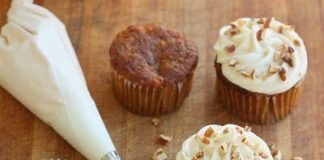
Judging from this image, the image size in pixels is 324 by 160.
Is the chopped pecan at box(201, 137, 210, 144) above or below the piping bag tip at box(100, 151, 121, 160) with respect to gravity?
above

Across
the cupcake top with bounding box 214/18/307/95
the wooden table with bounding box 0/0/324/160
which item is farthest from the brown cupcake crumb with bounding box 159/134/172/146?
the cupcake top with bounding box 214/18/307/95

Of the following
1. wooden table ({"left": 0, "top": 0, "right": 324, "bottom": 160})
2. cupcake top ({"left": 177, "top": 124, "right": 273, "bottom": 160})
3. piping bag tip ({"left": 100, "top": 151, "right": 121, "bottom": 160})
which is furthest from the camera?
wooden table ({"left": 0, "top": 0, "right": 324, "bottom": 160})

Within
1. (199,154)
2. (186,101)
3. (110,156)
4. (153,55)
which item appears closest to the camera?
(199,154)

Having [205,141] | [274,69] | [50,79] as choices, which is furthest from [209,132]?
[50,79]

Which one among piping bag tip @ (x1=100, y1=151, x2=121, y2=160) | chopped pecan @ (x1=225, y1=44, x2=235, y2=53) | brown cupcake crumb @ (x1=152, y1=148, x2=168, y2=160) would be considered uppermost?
chopped pecan @ (x1=225, y1=44, x2=235, y2=53)

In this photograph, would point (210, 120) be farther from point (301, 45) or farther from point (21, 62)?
point (21, 62)

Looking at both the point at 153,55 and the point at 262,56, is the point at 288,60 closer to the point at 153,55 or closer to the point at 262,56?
the point at 262,56

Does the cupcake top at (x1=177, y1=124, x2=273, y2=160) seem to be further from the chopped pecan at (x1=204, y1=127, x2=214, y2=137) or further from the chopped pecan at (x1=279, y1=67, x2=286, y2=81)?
the chopped pecan at (x1=279, y1=67, x2=286, y2=81)
